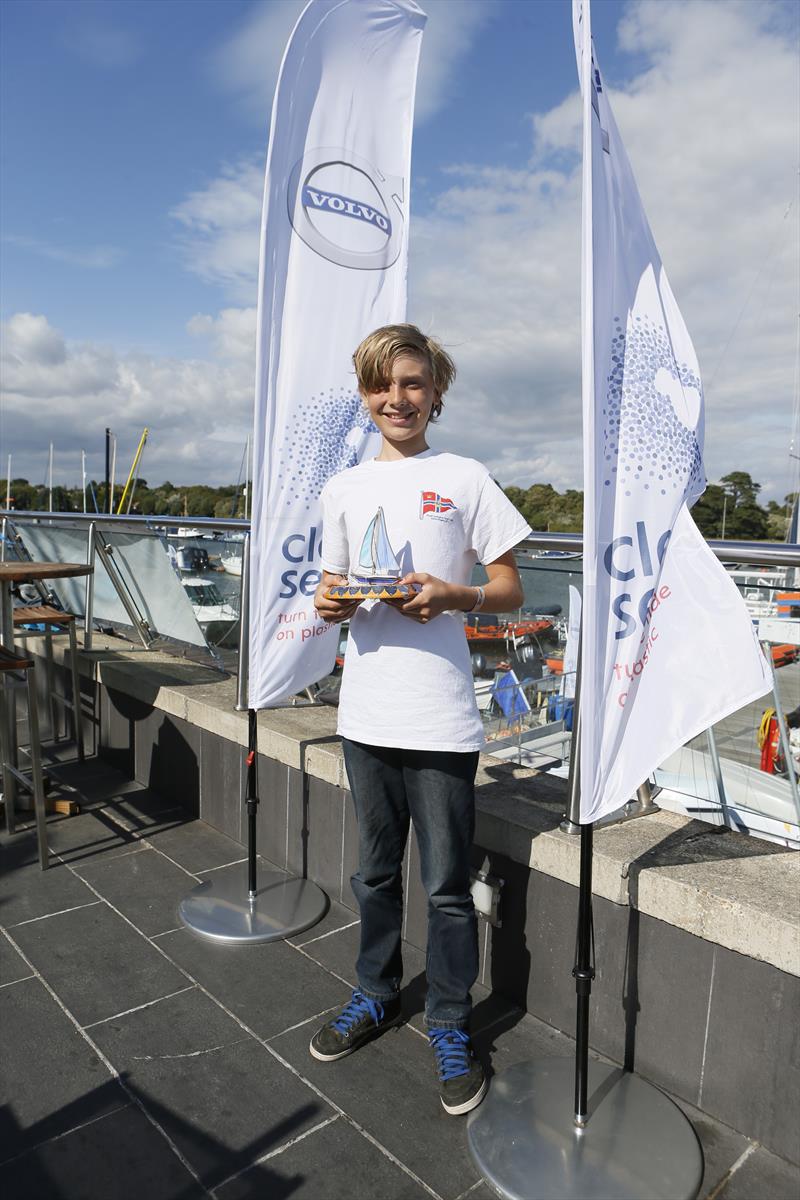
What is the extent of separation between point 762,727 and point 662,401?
4.89 ft

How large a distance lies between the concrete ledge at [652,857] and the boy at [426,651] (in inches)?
13.8

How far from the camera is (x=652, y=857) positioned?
219 centimetres

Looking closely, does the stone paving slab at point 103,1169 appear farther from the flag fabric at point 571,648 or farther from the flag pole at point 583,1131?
the flag fabric at point 571,648

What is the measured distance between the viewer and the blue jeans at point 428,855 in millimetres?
2094

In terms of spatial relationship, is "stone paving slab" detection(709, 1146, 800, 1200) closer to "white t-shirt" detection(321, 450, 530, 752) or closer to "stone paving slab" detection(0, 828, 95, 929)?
"white t-shirt" detection(321, 450, 530, 752)

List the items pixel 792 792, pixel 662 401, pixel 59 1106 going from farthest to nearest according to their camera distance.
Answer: pixel 792 792, pixel 59 1106, pixel 662 401

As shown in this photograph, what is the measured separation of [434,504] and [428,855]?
0.93m

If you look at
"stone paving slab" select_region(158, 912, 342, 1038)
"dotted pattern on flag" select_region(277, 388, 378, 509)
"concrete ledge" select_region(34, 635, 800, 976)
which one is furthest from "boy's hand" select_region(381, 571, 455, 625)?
"stone paving slab" select_region(158, 912, 342, 1038)

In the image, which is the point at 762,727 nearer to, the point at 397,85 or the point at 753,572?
the point at 753,572

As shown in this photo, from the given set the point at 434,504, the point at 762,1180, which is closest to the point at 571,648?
the point at 434,504

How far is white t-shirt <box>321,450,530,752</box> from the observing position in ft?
6.66

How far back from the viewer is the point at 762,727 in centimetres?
277

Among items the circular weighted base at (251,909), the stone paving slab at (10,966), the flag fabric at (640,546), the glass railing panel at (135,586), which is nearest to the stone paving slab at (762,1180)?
the flag fabric at (640,546)

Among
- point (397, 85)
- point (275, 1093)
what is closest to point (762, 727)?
point (275, 1093)
